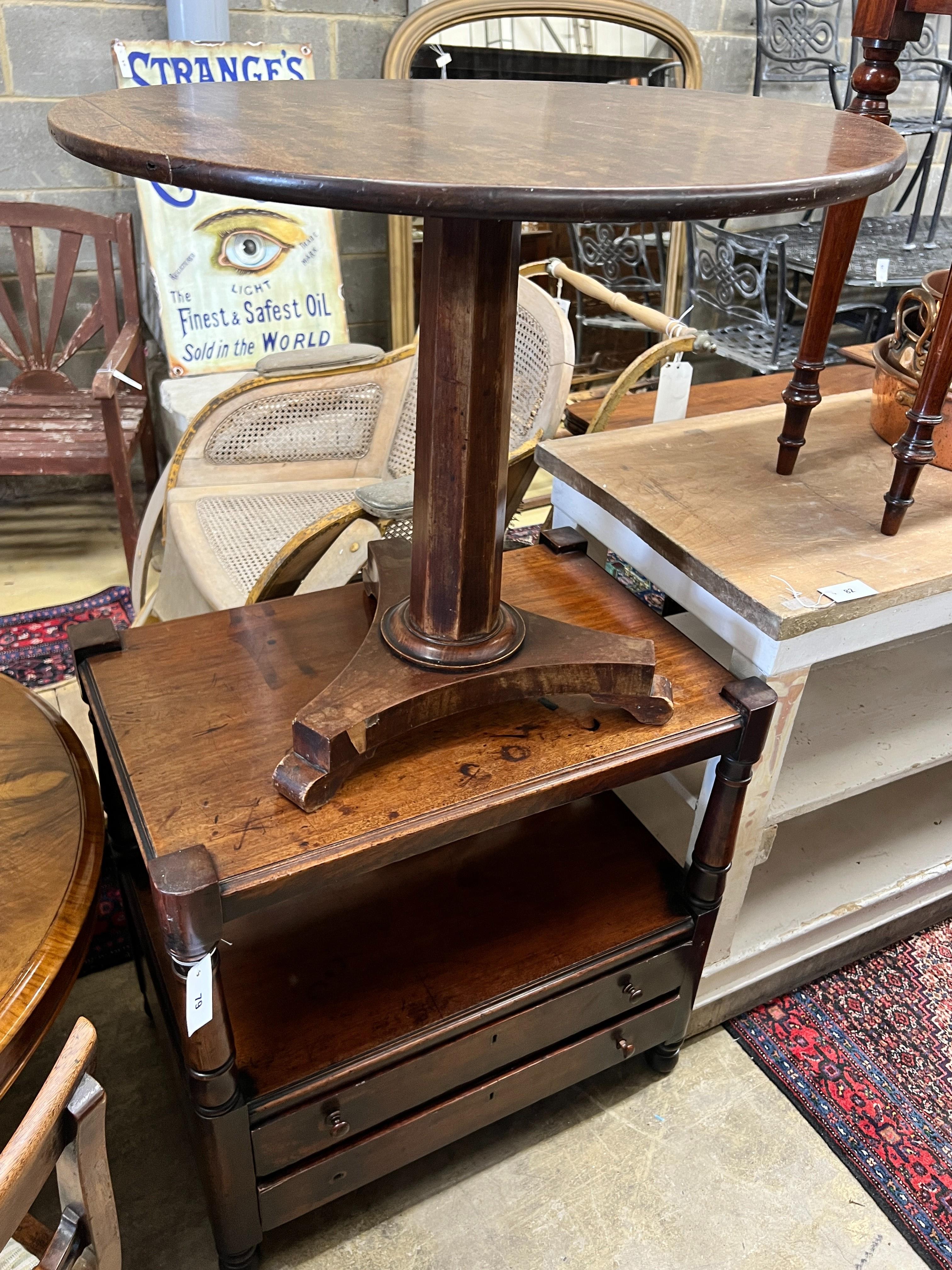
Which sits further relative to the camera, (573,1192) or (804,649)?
(573,1192)

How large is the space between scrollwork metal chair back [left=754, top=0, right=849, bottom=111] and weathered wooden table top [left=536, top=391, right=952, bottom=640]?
97.6 inches

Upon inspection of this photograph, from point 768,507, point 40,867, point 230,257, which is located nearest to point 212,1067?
point 40,867

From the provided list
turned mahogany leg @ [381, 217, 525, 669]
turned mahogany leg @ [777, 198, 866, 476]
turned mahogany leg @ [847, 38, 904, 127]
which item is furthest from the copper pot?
turned mahogany leg @ [381, 217, 525, 669]

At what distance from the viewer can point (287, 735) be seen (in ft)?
3.47

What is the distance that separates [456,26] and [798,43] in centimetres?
142

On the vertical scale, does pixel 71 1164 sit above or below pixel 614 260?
above

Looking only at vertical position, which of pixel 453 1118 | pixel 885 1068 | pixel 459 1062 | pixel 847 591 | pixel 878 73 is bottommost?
pixel 885 1068

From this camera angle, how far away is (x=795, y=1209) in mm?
1311

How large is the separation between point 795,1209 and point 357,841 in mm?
894

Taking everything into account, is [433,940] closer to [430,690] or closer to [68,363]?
[430,690]

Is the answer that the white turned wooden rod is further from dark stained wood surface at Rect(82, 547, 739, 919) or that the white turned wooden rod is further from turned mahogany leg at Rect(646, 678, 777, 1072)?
turned mahogany leg at Rect(646, 678, 777, 1072)

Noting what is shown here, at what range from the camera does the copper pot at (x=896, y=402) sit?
144cm

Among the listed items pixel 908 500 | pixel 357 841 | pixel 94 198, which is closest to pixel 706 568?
pixel 908 500

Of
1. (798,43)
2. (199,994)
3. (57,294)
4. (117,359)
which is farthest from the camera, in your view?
(798,43)
